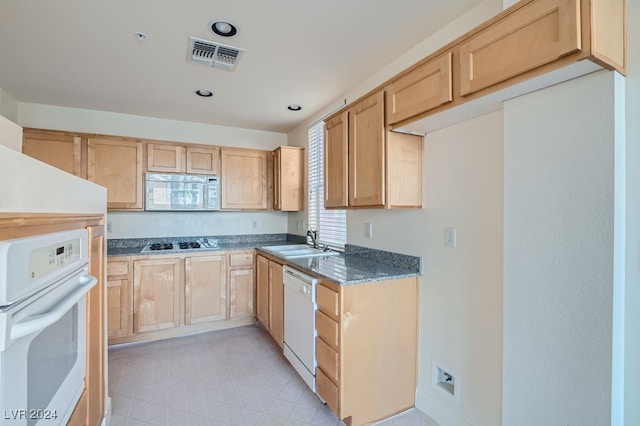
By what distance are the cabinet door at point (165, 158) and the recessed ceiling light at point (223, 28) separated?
6.21 ft

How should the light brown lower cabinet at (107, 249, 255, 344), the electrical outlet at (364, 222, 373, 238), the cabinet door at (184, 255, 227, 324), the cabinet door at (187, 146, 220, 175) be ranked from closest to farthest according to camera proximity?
1. the electrical outlet at (364, 222, 373, 238)
2. the light brown lower cabinet at (107, 249, 255, 344)
3. the cabinet door at (184, 255, 227, 324)
4. the cabinet door at (187, 146, 220, 175)

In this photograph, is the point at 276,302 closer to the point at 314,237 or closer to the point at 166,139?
the point at 314,237

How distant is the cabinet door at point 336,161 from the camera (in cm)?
234

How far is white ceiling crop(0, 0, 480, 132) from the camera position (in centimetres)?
170

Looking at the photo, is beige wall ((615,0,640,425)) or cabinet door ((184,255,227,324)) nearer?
beige wall ((615,0,640,425))

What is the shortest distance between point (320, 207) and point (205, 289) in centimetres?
157

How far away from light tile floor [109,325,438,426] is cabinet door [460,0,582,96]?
203 cm

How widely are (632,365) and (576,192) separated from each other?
0.65 m

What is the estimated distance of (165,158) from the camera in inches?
135

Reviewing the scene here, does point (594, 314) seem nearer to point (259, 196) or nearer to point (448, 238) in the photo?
point (448, 238)

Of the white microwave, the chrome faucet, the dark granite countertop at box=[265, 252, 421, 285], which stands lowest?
the dark granite countertop at box=[265, 252, 421, 285]

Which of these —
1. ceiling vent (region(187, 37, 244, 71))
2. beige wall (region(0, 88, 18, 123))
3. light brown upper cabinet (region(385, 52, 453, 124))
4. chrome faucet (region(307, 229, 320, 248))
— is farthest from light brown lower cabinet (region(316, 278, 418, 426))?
beige wall (region(0, 88, 18, 123))

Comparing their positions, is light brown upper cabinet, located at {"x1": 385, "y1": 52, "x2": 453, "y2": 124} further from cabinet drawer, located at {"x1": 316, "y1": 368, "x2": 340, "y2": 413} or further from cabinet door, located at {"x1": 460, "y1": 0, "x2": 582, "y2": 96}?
cabinet drawer, located at {"x1": 316, "y1": 368, "x2": 340, "y2": 413}

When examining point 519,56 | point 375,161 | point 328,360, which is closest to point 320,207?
point 375,161
